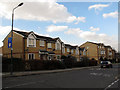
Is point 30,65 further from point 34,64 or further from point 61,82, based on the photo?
point 61,82

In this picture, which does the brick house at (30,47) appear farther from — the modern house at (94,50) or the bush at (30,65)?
the modern house at (94,50)

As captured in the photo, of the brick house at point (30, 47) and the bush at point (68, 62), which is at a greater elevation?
the brick house at point (30, 47)

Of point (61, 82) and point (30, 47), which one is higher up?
point (30, 47)

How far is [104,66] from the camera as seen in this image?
32.3m

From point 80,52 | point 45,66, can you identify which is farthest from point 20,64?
point 80,52

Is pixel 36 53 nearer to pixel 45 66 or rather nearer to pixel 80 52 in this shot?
pixel 45 66

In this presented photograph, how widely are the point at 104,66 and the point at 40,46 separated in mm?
14983

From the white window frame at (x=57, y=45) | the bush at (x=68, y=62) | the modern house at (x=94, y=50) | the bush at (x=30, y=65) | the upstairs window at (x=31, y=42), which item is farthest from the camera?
the modern house at (x=94, y=50)

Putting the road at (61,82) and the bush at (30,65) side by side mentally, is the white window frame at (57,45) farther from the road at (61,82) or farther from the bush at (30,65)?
the road at (61,82)

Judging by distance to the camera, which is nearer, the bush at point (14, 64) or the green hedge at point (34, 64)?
the bush at point (14, 64)

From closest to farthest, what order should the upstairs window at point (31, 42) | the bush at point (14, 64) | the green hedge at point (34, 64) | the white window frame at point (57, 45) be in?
the bush at point (14, 64) < the green hedge at point (34, 64) < the upstairs window at point (31, 42) < the white window frame at point (57, 45)

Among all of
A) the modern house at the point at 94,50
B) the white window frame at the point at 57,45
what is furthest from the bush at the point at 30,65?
the modern house at the point at 94,50

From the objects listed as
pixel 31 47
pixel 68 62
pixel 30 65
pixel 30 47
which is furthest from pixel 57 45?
pixel 30 65

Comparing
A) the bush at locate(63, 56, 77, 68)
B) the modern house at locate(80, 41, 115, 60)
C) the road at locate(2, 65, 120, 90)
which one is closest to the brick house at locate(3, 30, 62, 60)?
the bush at locate(63, 56, 77, 68)
